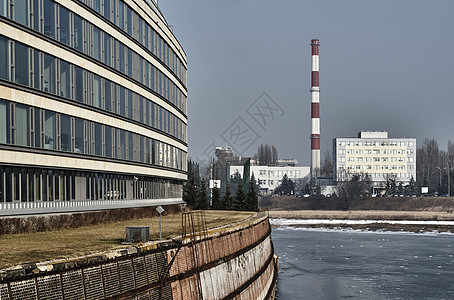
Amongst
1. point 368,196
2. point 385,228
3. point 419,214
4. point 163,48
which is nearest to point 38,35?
point 163,48

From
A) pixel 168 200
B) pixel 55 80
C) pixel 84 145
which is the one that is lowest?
pixel 168 200

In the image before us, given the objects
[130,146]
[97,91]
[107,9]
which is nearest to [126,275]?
A: [97,91]

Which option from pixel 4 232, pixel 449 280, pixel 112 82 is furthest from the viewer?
pixel 449 280

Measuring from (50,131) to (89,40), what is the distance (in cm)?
775

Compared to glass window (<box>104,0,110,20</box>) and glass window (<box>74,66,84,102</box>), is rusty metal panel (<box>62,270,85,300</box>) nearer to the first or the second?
glass window (<box>74,66,84,102</box>)

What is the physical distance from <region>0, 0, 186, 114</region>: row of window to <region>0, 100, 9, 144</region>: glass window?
14.3ft

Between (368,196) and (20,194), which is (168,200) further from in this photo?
(368,196)

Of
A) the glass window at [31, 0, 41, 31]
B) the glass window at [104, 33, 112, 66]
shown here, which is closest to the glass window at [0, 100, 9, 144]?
the glass window at [31, 0, 41, 31]

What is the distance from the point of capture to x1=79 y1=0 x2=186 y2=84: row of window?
4256 centimetres

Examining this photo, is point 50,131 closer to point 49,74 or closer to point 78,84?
point 49,74

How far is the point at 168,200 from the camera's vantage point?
63.0 m

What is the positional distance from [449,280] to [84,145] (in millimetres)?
30132

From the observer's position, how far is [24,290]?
49.6 ft

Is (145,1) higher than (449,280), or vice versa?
(145,1)
